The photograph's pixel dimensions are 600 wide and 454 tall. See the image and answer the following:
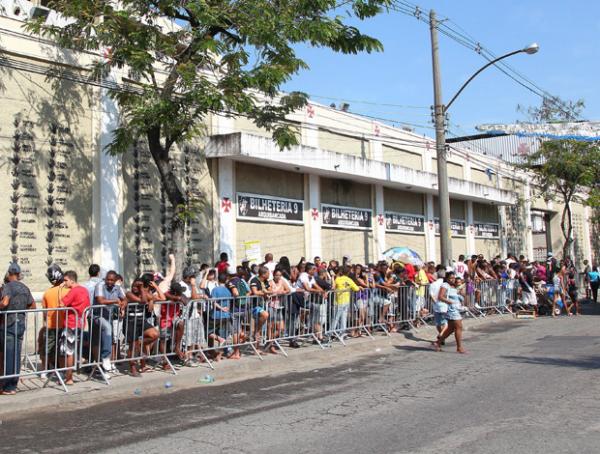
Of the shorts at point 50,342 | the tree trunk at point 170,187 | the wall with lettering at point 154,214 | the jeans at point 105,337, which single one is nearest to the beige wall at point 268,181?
the wall with lettering at point 154,214

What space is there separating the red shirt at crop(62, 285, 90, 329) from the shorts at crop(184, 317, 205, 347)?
1921 millimetres

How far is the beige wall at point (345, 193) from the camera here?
70.8 ft

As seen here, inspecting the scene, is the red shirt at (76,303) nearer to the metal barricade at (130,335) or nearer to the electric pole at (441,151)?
the metal barricade at (130,335)

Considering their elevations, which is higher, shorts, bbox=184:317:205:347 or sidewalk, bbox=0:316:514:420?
shorts, bbox=184:317:205:347

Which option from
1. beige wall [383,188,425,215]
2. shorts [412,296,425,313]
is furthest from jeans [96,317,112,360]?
beige wall [383,188,425,215]

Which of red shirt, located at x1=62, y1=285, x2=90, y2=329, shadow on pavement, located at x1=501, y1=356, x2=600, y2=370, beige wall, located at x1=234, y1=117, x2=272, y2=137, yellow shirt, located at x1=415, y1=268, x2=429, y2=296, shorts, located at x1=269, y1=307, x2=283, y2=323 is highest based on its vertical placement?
beige wall, located at x1=234, y1=117, x2=272, y2=137

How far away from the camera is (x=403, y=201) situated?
25938 mm

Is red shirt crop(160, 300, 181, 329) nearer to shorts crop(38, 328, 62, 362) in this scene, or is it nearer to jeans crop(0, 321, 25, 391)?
shorts crop(38, 328, 62, 362)

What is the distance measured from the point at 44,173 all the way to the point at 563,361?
10.3 m

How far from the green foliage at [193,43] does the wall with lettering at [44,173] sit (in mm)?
1238

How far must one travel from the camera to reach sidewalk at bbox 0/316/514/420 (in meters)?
8.63

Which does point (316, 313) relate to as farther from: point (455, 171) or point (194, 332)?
point (455, 171)

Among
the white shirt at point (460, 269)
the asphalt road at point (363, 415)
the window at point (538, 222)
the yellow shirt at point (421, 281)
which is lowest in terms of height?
the asphalt road at point (363, 415)

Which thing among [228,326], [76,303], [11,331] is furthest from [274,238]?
[11,331]
